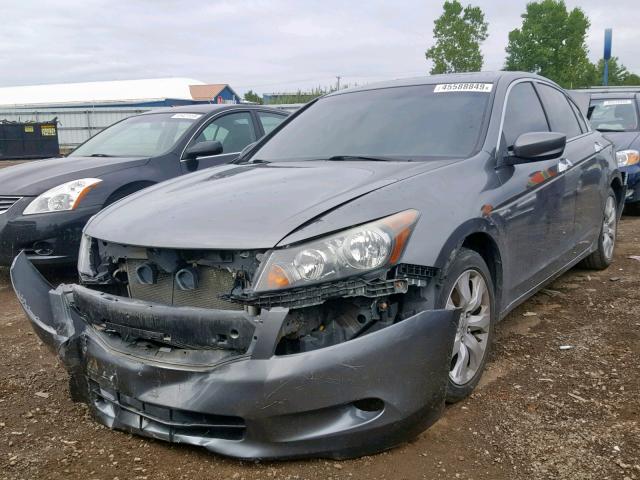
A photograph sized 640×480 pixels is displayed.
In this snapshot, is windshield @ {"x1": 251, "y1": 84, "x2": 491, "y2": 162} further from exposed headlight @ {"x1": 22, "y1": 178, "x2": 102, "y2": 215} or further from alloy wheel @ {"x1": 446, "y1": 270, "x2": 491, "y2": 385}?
exposed headlight @ {"x1": 22, "y1": 178, "x2": 102, "y2": 215}

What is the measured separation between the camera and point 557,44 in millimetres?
42438

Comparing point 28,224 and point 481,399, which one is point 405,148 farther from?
point 28,224

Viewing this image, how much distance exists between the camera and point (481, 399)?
2959mm

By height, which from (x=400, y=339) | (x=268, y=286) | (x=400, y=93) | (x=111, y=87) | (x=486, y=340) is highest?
(x=111, y=87)

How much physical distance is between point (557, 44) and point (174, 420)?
1791 inches

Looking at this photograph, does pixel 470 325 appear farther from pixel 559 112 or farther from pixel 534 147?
pixel 559 112

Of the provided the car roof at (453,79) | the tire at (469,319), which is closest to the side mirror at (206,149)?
the car roof at (453,79)

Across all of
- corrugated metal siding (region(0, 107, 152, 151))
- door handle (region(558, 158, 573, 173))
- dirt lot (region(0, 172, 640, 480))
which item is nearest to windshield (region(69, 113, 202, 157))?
dirt lot (region(0, 172, 640, 480))

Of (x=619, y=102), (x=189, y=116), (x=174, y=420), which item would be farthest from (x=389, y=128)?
(x=619, y=102)

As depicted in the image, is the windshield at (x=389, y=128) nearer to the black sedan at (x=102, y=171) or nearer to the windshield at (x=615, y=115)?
the black sedan at (x=102, y=171)

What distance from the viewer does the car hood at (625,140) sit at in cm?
804

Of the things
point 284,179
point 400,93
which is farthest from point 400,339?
point 400,93

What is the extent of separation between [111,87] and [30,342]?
64.2 meters

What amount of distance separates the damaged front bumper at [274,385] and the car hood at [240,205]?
0.29 m
